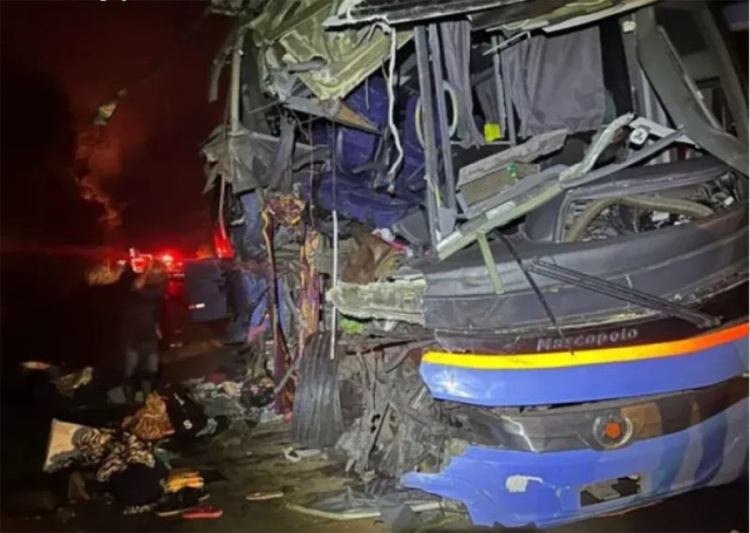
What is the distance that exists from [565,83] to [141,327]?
4972 millimetres

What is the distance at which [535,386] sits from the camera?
2.76 metres

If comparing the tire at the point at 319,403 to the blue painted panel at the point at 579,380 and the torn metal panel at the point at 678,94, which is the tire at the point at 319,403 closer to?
the blue painted panel at the point at 579,380

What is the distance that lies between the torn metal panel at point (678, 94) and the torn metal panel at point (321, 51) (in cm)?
109

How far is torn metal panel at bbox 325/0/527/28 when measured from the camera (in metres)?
2.82

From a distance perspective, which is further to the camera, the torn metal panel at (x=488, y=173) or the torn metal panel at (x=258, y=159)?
the torn metal panel at (x=258, y=159)

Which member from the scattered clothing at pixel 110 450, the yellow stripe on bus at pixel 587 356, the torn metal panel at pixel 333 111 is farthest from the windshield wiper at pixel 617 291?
the scattered clothing at pixel 110 450

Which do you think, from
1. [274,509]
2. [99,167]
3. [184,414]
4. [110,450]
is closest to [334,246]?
[274,509]

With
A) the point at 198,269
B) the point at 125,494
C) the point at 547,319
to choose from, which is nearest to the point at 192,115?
the point at 198,269

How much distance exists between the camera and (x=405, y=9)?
286cm

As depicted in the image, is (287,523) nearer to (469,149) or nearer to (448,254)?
(448,254)

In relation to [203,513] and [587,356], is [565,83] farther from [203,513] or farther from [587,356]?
[203,513]

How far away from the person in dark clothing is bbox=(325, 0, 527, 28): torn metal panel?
437cm

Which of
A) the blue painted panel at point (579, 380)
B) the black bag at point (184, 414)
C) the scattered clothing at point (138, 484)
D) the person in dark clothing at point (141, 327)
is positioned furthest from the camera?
the person in dark clothing at point (141, 327)

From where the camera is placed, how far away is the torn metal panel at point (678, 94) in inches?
119
